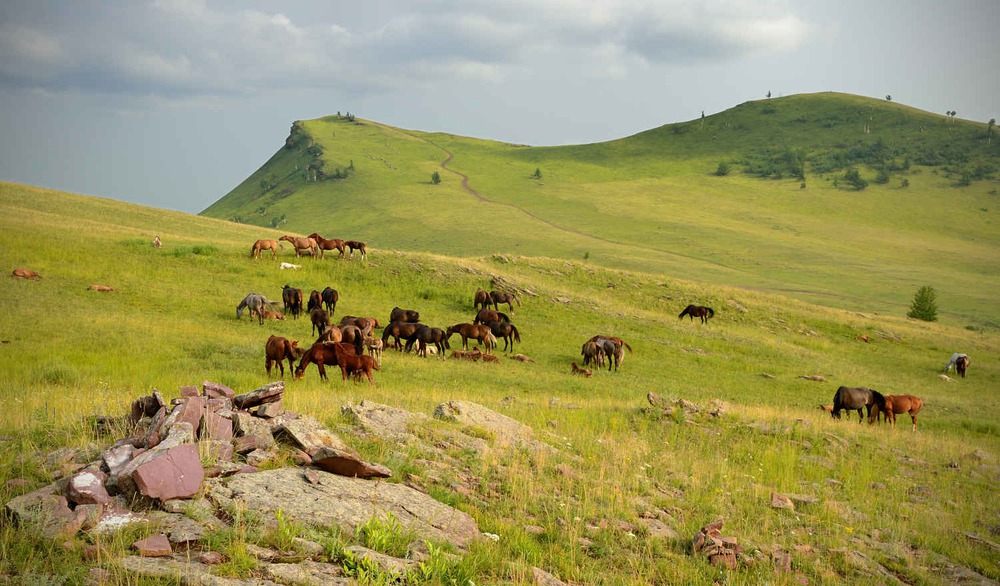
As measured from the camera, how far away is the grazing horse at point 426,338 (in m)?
23.5

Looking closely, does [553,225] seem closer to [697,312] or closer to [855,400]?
[697,312]

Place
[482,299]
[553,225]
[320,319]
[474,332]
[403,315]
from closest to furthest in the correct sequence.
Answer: [320,319] → [474,332] → [403,315] → [482,299] → [553,225]

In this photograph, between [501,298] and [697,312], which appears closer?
[501,298]

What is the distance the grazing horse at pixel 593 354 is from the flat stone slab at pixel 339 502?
60.1ft

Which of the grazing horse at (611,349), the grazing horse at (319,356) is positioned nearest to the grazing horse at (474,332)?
the grazing horse at (611,349)

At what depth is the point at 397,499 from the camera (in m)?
6.96

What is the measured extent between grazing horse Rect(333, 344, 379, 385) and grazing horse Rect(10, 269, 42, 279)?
1778 cm

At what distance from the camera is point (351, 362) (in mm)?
16234

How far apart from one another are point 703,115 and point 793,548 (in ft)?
631

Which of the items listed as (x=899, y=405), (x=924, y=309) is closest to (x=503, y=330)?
(x=899, y=405)

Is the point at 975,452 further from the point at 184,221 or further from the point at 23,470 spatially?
the point at 184,221

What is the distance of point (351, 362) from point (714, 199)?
349 ft

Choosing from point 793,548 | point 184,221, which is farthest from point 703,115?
point 793,548

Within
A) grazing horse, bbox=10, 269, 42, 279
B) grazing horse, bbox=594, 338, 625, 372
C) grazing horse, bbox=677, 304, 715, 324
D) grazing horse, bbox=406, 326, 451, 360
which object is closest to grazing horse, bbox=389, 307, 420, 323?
grazing horse, bbox=406, 326, 451, 360
